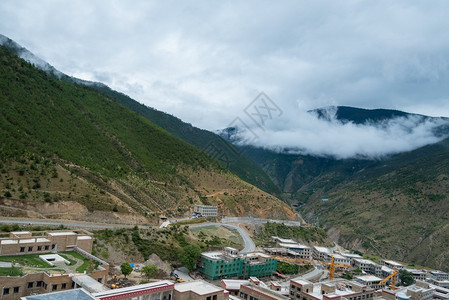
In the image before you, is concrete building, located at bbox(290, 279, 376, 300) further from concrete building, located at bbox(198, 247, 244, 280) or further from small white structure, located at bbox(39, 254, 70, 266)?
small white structure, located at bbox(39, 254, 70, 266)

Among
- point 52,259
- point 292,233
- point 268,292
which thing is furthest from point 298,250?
point 52,259

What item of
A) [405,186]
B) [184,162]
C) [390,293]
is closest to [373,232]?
[405,186]

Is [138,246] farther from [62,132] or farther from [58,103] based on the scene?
[58,103]

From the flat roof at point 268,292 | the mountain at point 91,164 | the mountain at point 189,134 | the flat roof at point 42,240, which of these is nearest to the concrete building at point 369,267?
the mountain at point 91,164

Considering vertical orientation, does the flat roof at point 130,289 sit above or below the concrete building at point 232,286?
above

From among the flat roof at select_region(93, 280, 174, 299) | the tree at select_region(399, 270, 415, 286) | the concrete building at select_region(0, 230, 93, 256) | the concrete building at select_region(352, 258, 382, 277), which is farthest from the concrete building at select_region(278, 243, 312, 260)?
the flat roof at select_region(93, 280, 174, 299)

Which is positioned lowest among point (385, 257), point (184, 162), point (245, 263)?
point (385, 257)

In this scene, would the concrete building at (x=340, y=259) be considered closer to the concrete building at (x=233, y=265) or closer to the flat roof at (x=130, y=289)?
the concrete building at (x=233, y=265)
